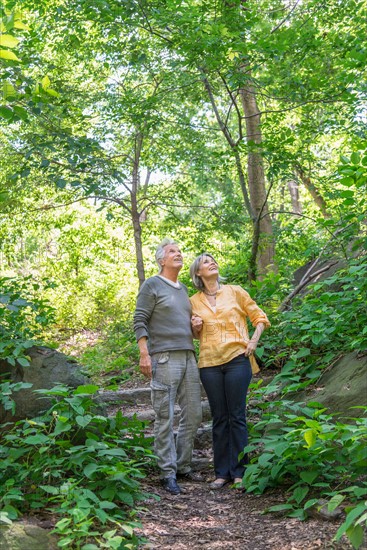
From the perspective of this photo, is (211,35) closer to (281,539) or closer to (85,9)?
(85,9)

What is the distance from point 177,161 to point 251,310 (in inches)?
273

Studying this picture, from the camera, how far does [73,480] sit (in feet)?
11.8

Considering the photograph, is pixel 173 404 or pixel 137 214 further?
pixel 137 214

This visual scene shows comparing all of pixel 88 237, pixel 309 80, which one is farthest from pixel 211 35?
pixel 88 237

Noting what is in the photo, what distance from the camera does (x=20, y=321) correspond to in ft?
17.4

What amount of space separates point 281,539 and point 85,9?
258 inches

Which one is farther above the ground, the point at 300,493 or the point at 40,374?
the point at 40,374

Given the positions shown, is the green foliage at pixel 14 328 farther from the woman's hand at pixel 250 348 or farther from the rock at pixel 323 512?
the rock at pixel 323 512

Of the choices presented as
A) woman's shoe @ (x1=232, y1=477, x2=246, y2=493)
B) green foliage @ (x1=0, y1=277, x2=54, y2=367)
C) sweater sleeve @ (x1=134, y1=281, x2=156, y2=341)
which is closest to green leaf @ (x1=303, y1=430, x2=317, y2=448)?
woman's shoe @ (x1=232, y1=477, x2=246, y2=493)

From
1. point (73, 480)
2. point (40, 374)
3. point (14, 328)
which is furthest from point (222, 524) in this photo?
point (14, 328)

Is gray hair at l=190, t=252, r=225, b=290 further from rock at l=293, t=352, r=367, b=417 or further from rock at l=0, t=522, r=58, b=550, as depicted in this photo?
rock at l=0, t=522, r=58, b=550

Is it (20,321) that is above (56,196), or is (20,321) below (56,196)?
below

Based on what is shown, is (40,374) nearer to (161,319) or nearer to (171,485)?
(161,319)

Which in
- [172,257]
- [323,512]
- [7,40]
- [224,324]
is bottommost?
[323,512]
